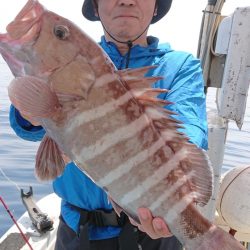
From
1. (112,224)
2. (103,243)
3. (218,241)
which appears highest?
(218,241)

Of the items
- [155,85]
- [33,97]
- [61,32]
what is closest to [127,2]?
[155,85]

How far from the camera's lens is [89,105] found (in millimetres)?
1962

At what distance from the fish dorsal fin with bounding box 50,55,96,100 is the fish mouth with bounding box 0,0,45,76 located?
0.23 metres

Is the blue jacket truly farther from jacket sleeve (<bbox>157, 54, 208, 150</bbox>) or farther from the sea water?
the sea water

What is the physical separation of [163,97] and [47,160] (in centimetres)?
110

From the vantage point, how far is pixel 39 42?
2.06m

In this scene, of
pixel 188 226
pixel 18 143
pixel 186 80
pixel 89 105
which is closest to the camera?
pixel 89 105

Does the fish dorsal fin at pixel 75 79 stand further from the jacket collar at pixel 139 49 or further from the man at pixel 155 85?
the jacket collar at pixel 139 49

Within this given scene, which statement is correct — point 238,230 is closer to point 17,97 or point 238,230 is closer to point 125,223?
point 125,223

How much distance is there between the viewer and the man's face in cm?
312

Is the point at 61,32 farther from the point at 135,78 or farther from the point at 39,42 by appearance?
the point at 135,78

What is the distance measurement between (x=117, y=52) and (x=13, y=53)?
4.47 ft

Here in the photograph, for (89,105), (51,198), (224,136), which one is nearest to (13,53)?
(89,105)

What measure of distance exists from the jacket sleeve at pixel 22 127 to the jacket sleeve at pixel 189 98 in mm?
925
